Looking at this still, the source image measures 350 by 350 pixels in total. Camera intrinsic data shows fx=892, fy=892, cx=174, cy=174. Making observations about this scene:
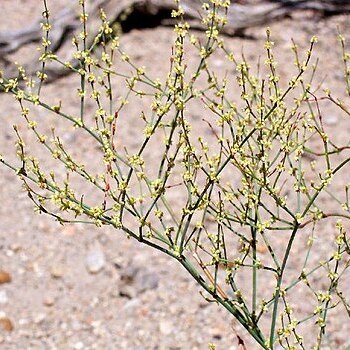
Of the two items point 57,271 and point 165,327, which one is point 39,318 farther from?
point 165,327

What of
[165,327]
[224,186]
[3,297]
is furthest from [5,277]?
[224,186]

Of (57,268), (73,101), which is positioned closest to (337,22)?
(73,101)

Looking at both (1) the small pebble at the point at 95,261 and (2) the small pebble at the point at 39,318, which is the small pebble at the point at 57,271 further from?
(2) the small pebble at the point at 39,318

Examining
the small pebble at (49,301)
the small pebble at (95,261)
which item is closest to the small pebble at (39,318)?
the small pebble at (49,301)

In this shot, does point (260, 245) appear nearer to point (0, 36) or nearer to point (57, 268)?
point (57, 268)

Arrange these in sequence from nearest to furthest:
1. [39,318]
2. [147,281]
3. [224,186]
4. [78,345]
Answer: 1. [78,345]
2. [39,318]
3. [147,281]
4. [224,186]

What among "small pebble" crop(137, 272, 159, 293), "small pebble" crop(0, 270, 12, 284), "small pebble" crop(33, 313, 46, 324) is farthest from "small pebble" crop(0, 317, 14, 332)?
"small pebble" crop(137, 272, 159, 293)

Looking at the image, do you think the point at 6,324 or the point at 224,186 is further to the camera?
the point at 224,186

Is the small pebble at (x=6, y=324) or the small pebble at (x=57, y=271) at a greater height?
Result: the small pebble at (x=57, y=271)
